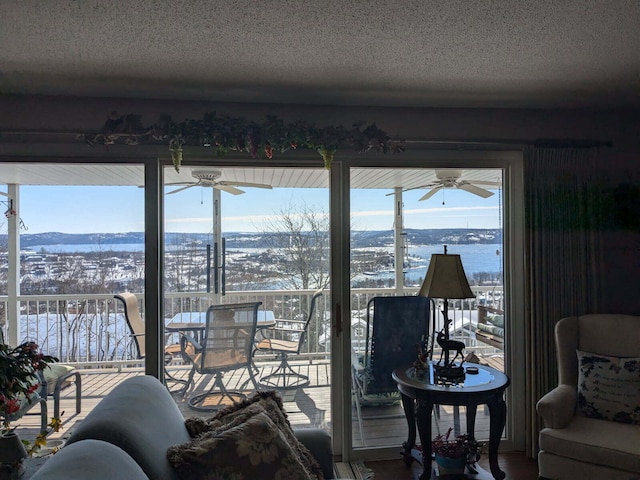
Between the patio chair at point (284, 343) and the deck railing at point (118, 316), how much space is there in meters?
0.04

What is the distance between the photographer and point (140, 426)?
1529 millimetres

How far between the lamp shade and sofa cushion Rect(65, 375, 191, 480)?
1.63m

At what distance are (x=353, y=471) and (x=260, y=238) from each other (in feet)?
5.43

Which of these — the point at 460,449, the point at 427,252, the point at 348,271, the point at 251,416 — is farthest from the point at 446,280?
the point at 251,416

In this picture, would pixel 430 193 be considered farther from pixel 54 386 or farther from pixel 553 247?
pixel 54 386

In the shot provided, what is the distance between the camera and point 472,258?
3.36 metres

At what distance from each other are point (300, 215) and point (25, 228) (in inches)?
77.9

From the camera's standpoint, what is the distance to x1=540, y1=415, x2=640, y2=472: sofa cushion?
240cm

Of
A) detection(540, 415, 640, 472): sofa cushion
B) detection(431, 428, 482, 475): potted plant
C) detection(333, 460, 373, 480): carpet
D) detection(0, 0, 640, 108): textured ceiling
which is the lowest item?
detection(333, 460, 373, 480): carpet

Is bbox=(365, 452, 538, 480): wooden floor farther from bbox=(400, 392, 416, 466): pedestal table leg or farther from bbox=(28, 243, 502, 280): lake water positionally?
bbox=(28, 243, 502, 280): lake water

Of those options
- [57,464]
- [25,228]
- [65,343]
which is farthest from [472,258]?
[65,343]

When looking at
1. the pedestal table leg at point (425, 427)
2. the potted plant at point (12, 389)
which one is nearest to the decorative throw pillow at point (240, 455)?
the potted plant at point (12, 389)

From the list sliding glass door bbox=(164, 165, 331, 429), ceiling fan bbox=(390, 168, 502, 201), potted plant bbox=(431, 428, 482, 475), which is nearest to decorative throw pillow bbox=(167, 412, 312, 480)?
potted plant bbox=(431, 428, 482, 475)

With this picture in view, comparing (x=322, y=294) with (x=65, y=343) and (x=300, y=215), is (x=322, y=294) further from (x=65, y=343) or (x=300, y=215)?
(x=65, y=343)
